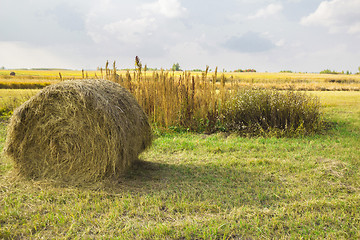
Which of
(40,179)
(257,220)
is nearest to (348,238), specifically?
(257,220)

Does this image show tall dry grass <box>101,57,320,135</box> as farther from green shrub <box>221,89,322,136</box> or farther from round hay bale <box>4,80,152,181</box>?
round hay bale <box>4,80,152,181</box>

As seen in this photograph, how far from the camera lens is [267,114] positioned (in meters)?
7.79

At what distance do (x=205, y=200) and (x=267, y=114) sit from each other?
475cm

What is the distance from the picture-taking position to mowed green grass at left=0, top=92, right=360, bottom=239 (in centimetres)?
305

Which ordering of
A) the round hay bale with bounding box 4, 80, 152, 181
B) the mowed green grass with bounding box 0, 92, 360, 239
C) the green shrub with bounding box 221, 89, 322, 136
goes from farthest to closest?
the green shrub with bounding box 221, 89, 322, 136 < the round hay bale with bounding box 4, 80, 152, 181 < the mowed green grass with bounding box 0, 92, 360, 239

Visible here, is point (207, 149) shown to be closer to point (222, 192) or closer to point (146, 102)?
point (222, 192)

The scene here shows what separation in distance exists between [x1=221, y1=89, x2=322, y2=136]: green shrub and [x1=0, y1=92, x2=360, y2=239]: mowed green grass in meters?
1.57

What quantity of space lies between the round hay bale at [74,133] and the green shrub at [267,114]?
384 centimetres

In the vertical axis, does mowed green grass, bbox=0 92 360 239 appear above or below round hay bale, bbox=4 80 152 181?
below

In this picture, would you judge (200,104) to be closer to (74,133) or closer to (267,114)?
(267,114)

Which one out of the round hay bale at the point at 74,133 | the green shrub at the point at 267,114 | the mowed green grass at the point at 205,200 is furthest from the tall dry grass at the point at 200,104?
the round hay bale at the point at 74,133

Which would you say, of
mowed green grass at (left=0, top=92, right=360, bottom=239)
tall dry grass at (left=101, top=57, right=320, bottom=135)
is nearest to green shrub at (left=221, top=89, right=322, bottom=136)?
tall dry grass at (left=101, top=57, right=320, bottom=135)

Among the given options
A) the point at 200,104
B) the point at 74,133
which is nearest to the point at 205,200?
the point at 74,133

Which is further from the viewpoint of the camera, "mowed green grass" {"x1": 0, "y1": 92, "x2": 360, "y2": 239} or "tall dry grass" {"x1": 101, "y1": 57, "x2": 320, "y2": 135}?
"tall dry grass" {"x1": 101, "y1": 57, "x2": 320, "y2": 135}
